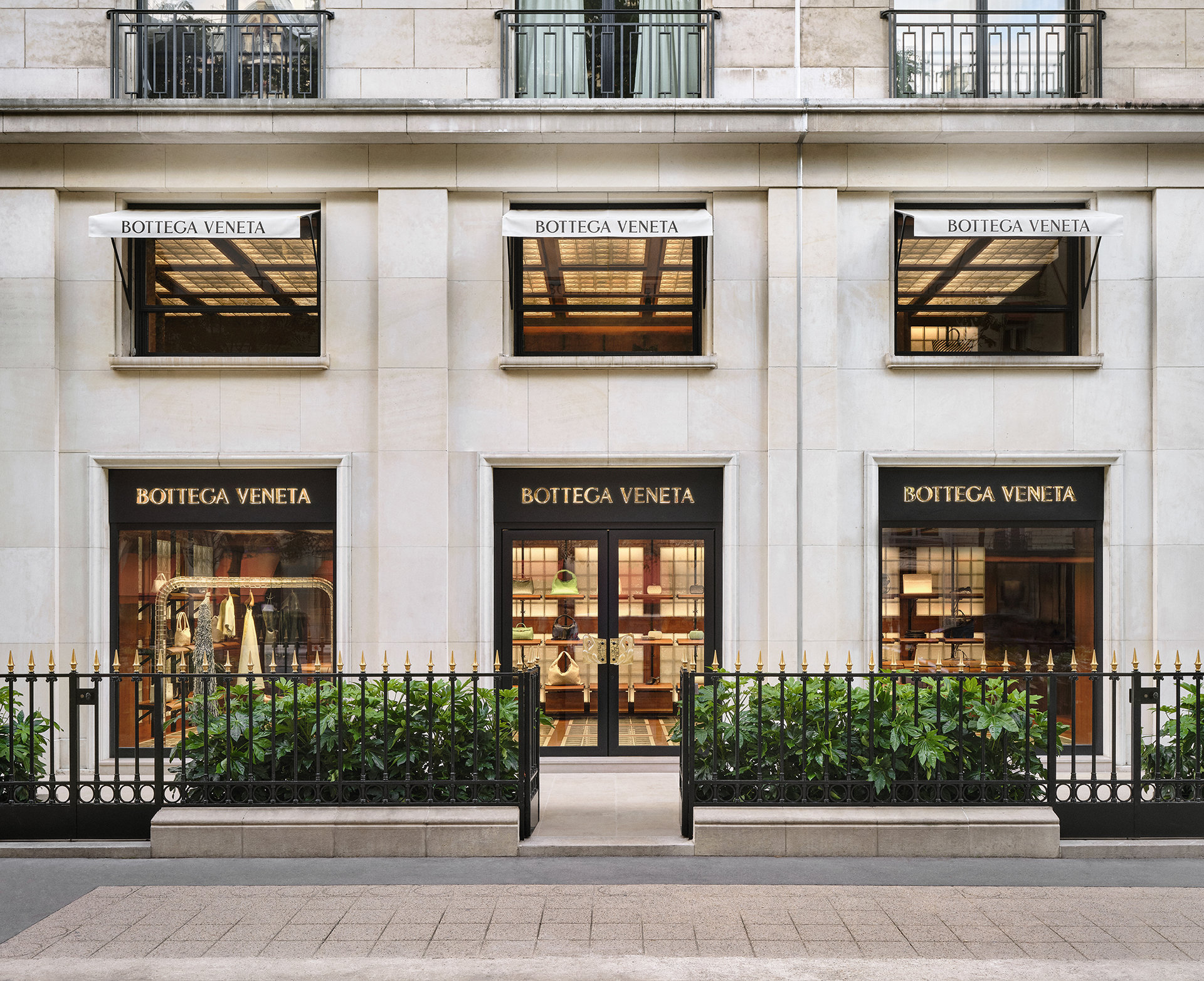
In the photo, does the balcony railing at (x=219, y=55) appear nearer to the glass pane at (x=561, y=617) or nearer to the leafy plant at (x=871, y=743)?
the glass pane at (x=561, y=617)

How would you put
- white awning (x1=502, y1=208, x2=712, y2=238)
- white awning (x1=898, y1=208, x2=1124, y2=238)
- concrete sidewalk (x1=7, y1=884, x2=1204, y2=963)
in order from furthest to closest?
white awning (x1=502, y1=208, x2=712, y2=238) → white awning (x1=898, y1=208, x2=1124, y2=238) → concrete sidewalk (x1=7, y1=884, x2=1204, y2=963)

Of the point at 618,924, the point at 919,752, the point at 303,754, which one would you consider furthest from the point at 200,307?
the point at 919,752

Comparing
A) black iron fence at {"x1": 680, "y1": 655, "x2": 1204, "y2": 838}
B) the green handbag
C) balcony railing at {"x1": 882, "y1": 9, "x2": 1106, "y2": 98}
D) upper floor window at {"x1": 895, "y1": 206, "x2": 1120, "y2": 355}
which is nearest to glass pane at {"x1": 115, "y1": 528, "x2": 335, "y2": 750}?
the green handbag

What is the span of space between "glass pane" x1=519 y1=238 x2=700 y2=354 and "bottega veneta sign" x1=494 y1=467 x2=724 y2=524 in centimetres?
161

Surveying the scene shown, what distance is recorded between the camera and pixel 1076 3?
1234cm

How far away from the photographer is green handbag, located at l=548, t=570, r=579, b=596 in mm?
12195

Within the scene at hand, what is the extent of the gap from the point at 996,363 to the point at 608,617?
5856 mm

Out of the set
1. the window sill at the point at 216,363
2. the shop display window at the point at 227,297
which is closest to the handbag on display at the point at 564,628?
the window sill at the point at 216,363

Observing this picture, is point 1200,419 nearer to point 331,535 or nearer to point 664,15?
point 664,15

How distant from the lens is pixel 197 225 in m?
11.4

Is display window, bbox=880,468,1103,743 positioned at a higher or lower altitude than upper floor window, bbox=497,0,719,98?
lower

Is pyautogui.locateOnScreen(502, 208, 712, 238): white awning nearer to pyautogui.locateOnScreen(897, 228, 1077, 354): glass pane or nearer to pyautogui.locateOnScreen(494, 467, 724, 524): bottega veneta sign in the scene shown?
pyautogui.locateOnScreen(494, 467, 724, 524): bottega veneta sign

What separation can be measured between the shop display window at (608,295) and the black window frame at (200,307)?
253cm

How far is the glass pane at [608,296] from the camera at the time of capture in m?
12.4
